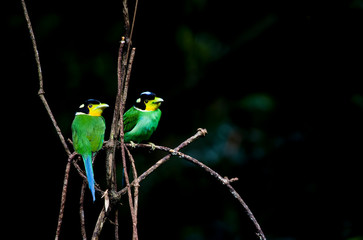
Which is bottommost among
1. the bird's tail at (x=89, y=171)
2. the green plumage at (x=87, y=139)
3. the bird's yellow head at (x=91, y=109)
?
the bird's tail at (x=89, y=171)

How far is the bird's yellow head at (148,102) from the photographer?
2230 millimetres

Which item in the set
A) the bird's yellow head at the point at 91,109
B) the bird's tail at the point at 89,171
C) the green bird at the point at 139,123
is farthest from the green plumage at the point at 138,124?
the bird's tail at the point at 89,171

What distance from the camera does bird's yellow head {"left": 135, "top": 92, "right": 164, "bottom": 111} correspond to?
2.23 meters

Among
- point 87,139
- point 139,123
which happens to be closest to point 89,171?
point 87,139

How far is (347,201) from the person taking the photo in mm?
3262

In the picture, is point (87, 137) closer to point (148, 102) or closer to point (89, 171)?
point (89, 171)

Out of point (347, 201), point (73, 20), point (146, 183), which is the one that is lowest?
point (347, 201)

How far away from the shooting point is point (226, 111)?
3680 mm

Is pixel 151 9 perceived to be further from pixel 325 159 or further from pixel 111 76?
pixel 325 159

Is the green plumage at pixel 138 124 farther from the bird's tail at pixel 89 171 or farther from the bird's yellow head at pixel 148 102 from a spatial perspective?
the bird's tail at pixel 89 171

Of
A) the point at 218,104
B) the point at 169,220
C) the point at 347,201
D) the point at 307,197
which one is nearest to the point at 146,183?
the point at 169,220

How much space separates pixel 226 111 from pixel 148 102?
59.4 inches

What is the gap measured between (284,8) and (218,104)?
3.19 feet

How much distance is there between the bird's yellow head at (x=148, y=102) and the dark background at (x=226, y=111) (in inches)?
36.1
